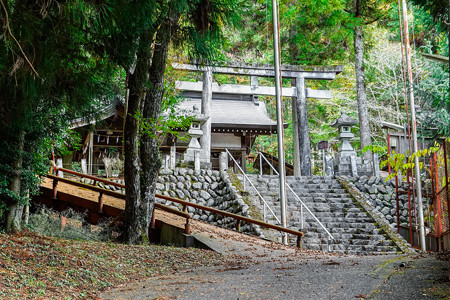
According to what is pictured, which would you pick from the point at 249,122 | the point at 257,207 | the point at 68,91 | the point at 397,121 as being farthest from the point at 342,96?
the point at 68,91

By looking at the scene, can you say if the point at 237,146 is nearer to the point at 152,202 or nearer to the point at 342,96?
the point at 342,96

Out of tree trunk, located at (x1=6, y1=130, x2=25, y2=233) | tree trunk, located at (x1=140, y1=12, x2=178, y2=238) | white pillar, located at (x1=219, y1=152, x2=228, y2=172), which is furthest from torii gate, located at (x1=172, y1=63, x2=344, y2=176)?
tree trunk, located at (x1=6, y1=130, x2=25, y2=233)

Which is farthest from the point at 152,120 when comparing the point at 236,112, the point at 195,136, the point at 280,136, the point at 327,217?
the point at 236,112

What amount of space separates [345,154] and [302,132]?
1.91 metres

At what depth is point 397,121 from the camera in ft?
76.2

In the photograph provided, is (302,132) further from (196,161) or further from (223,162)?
(196,161)

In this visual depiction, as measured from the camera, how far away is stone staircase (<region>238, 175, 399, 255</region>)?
10984 millimetres

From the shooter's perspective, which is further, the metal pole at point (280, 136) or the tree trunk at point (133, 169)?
the metal pole at point (280, 136)

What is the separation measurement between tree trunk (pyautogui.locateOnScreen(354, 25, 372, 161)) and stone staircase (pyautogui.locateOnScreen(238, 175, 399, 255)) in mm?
3987

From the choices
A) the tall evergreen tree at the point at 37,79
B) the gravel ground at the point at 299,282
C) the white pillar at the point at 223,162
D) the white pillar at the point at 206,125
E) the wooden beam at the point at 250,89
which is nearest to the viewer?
the gravel ground at the point at 299,282

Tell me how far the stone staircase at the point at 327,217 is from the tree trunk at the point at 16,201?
19.5 feet

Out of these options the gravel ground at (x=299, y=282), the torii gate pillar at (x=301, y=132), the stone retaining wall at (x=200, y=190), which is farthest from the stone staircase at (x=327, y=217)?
the gravel ground at (x=299, y=282)

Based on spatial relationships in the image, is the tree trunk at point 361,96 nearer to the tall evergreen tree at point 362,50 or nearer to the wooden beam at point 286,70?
the tall evergreen tree at point 362,50

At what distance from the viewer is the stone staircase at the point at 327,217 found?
11.0 meters
